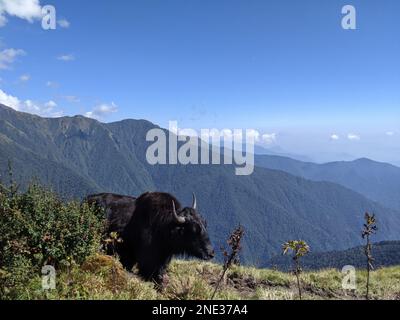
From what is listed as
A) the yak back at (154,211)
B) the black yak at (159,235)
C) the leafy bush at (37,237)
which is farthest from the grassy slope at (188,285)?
the yak back at (154,211)

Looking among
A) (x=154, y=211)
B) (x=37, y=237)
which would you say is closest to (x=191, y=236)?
(x=154, y=211)

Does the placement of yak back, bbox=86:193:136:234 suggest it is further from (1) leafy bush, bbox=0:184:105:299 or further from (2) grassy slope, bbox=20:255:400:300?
(1) leafy bush, bbox=0:184:105:299

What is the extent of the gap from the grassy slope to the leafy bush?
0.29 meters

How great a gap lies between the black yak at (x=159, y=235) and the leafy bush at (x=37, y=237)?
335 centimetres

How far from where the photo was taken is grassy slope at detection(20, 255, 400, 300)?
24.0ft

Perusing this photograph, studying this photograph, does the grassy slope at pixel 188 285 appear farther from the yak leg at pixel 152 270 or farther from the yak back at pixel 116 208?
the yak back at pixel 116 208

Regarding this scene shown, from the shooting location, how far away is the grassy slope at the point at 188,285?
730 cm

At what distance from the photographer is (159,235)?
12523 mm

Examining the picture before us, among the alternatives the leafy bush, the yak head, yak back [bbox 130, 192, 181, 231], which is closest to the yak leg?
the yak head

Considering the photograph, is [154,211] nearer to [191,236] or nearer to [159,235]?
[159,235]

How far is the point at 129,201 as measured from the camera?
14.0 meters
